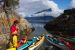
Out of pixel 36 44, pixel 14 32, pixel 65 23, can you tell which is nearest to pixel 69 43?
pixel 36 44

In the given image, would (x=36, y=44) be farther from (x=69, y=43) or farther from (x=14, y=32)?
(x=14, y=32)

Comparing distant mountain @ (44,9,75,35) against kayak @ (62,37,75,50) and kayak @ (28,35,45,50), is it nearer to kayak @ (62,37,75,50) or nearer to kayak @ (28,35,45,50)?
kayak @ (62,37,75,50)

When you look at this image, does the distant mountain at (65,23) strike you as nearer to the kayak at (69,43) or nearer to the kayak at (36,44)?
the kayak at (69,43)

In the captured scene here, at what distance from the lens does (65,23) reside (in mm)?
33469

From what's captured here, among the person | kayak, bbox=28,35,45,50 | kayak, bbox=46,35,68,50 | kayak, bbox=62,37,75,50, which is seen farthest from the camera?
kayak, bbox=62,37,75,50

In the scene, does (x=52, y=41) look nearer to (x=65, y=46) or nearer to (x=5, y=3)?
(x=65, y=46)

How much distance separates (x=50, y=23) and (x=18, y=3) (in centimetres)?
799

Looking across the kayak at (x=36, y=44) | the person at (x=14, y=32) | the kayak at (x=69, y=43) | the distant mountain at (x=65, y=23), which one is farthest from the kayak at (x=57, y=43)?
the distant mountain at (x=65, y=23)

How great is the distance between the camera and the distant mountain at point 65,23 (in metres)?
31.9

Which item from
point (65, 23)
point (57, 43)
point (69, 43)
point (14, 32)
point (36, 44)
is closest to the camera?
point (14, 32)

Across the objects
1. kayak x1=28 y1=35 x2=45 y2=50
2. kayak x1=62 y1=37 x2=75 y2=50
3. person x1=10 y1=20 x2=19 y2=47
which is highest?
person x1=10 y1=20 x2=19 y2=47

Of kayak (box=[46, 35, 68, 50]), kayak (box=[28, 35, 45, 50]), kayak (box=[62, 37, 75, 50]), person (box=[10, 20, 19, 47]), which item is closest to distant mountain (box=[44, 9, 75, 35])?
kayak (box=[62, 37, 75, 50])

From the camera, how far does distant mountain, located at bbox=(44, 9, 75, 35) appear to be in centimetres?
3191

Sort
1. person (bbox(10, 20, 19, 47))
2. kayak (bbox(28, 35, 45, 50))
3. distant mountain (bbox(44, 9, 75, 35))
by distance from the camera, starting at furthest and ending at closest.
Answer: distant mountain (bbox(44, 9, 75, 35)) → kayak (bbox(28, 35, 45, 50)) → person (bbox(10, 20, 19, 47))
